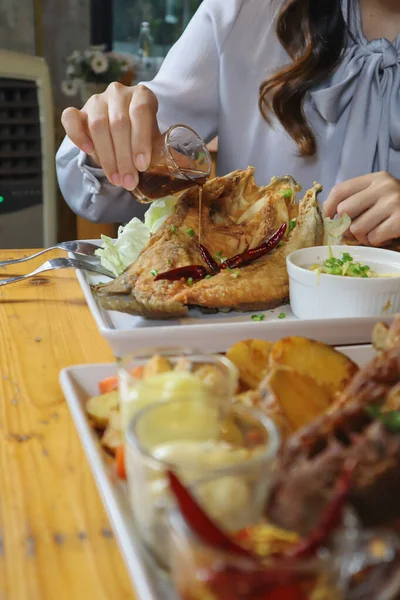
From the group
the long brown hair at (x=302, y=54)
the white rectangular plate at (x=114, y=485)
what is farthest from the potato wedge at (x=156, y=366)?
the long brown hair at (x=302, y=54)

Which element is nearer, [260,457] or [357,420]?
[260,457]

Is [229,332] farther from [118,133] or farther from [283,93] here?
[283,93]

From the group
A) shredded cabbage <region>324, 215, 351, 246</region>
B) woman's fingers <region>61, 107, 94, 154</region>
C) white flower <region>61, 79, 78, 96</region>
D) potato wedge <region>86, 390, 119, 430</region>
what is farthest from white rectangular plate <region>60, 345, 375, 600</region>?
white flower <region>61, 79, 78, 96</region>

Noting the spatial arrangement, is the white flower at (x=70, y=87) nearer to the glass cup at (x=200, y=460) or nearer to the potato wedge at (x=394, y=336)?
the potato wedge at (x=394, y=336)

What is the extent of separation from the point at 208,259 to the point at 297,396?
2.63 feet

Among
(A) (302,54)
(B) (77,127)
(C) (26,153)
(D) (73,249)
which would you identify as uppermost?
(A) (302,54)

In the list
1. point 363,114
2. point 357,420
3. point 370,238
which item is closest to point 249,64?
point 363,114

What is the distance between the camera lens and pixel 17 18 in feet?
14.8

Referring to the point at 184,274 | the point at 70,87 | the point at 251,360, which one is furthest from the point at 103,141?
the point at 70,87

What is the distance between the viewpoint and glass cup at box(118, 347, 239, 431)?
76 centimetres

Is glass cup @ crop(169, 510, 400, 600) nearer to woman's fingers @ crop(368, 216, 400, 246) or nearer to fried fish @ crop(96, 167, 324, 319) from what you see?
fried fish @ crop(96, 167, 324, 319)

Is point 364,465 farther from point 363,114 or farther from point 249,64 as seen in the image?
point 249,64

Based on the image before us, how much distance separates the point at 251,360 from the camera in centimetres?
104

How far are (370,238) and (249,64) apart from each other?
1090mm
